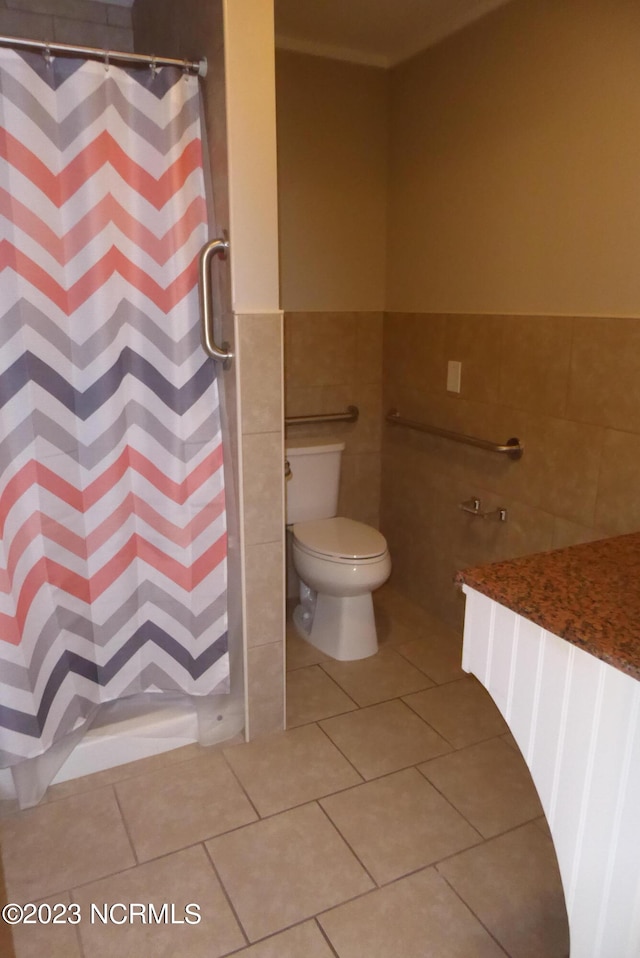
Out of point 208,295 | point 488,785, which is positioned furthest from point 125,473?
point 488,785

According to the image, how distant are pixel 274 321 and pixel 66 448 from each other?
0.67 m

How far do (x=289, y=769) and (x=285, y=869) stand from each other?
A: 0.37 metres

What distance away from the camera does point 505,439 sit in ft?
8.35

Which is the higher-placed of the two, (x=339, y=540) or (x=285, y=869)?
(x=339, y=540)

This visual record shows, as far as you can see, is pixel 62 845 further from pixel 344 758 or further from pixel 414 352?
pixel 414 352

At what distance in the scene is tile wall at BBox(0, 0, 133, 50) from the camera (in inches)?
88.3

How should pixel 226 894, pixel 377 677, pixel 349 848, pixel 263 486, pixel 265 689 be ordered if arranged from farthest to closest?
pixel 377 677
pixel 265 689
pixel 263 486
pixel 349 848
pixel 226 894

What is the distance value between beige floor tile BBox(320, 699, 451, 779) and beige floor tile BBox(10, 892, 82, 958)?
0.88 m

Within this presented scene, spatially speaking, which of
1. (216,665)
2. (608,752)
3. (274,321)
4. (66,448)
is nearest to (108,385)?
(66,448)

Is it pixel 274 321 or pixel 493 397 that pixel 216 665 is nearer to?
pixel 274 321

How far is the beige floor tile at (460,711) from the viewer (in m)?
2.30

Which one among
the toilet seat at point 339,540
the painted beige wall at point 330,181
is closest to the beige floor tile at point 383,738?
the toilet seat at point 339,540

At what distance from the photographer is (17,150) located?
1.69m

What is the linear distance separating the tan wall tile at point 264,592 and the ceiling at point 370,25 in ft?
6.33
